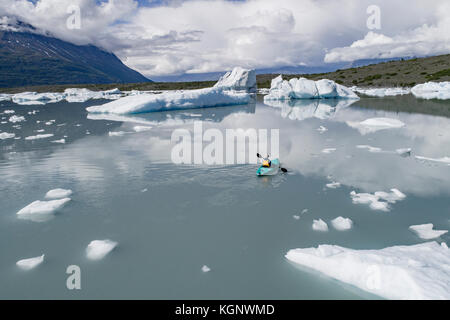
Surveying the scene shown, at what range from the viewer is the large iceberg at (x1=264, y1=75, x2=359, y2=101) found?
37.2 meters

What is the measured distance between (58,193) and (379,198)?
6.95 meters

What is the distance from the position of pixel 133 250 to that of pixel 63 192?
317 cm

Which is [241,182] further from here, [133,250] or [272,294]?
[272,294]

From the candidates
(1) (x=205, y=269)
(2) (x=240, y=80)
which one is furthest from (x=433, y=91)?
(1) (x=205, y=269)

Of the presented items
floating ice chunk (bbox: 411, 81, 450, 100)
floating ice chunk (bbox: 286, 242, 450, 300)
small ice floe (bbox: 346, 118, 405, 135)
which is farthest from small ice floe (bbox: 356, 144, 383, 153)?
floating ice chunk (bbox: 411, 81, 450, 100)

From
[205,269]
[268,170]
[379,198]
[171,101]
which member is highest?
[171,101]

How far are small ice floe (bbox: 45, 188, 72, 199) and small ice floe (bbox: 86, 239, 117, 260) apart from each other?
8.17 feet

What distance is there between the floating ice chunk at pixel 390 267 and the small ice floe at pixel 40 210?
459 centimetres

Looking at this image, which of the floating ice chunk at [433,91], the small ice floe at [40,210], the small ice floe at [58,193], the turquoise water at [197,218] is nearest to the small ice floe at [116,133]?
the turquoise water at [197,218]

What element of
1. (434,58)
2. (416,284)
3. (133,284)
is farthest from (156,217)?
(434,58)

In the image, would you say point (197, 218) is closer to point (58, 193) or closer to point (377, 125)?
point (58, 193)

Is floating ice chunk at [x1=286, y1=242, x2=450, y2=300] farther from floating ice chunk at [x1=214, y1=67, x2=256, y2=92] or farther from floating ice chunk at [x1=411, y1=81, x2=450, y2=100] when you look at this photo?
floating ice chunk at [x1=214, y1=67, x2=256, y2=92]

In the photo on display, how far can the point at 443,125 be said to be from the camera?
51.7 feet

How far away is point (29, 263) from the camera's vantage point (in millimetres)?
4227
